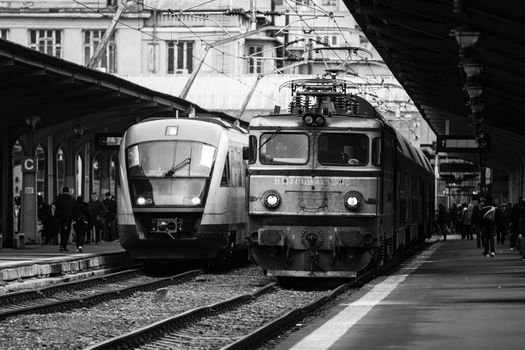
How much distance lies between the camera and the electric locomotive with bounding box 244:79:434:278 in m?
22.5

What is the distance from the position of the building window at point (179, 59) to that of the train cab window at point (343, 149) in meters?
59.8

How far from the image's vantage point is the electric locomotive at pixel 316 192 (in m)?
22.5

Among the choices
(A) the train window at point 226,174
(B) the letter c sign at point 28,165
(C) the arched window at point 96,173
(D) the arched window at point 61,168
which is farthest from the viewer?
(C) the arched window at point 96,173

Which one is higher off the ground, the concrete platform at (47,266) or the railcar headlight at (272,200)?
the railcar headlight at (272,200)

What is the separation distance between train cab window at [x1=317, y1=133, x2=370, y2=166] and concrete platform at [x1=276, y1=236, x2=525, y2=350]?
213 centimetres

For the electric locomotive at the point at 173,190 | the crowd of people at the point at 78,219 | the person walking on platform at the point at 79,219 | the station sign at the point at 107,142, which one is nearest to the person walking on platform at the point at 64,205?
the crowd of people at the point at 78,219

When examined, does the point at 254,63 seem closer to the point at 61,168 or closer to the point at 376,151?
the point at 61,168

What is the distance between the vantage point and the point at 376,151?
906 inches

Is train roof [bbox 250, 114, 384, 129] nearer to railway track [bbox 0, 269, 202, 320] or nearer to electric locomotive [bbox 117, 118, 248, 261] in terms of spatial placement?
railway track [bbox 0, 269, 202, 320]

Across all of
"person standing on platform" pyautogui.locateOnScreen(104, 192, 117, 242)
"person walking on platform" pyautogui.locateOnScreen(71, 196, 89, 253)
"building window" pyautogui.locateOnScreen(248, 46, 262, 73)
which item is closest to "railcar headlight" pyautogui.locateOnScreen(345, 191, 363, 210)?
"person walking on platform" pyautogui.locateOnScreen(71, 196, 89, 253)

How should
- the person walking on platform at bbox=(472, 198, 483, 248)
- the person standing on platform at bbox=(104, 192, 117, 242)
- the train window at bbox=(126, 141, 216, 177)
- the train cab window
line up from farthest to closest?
the person standing on platform at bbox=(104, 192, 117, 242), the person walking on platform at bbox=(472, 198, 483, 248), the train window at bbox=(126, 141, 216, 177), the train cab window

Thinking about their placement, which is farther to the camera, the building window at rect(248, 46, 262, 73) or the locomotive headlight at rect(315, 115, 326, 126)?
the building window at rect(248, 46, 262, 73)

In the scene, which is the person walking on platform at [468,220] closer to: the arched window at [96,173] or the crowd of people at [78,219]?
the arched window at [96,173]

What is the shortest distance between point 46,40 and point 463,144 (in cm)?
5229
